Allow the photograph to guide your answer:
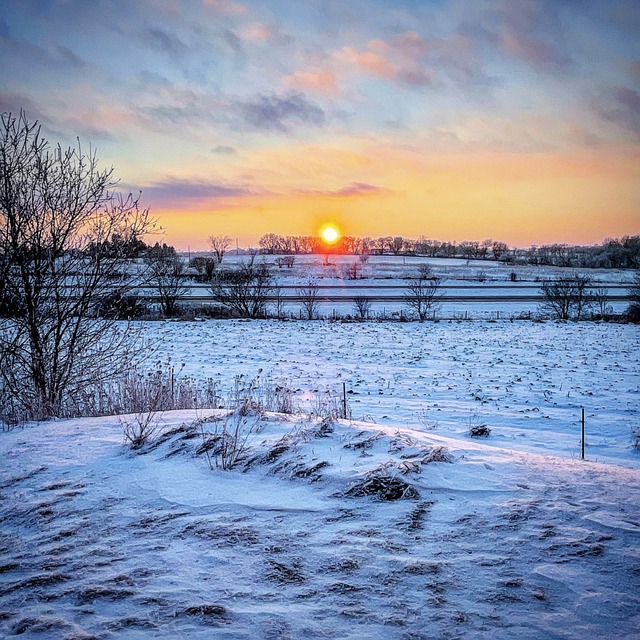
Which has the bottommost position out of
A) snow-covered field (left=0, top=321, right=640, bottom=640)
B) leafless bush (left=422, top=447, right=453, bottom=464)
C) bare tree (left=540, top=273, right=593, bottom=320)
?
snow-covered field (left=0, top=321, right=640, bottom=640)

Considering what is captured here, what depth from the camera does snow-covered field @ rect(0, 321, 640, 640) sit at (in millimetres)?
A: 2240

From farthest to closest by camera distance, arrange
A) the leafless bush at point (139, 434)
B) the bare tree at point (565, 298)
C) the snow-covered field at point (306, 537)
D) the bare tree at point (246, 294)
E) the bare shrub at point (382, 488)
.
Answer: the bare tree at point (246, 294), the bare tree at point (565, 298), the leafless bush at point (139, 434), the bare shrub at point (382, 488), the snow-covered field at point (306, 537)

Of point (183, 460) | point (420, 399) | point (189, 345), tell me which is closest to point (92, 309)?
point (183, 460)

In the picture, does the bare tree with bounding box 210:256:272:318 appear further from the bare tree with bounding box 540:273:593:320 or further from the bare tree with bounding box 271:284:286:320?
the bare tree with bounding box 540:273:593:320

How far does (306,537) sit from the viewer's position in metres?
2.97

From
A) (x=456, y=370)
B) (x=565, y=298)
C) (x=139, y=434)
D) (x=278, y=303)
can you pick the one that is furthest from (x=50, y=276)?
(x=565, y=298)

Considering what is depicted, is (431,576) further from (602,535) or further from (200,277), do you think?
(200,277)

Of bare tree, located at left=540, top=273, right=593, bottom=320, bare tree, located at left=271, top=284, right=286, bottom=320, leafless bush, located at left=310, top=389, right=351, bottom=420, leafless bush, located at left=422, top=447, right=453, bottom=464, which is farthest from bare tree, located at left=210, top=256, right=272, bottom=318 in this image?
leafless bush, located at left=422, top=447, right=453, bottom=464

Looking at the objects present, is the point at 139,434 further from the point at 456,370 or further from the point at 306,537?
the point at 456,370

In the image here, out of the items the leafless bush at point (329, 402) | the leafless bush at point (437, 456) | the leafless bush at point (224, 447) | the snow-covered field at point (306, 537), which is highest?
the leafless bush at point (224, 447)

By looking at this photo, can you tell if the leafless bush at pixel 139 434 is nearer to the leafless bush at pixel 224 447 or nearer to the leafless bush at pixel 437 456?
the leafless bush at pixel 224 447

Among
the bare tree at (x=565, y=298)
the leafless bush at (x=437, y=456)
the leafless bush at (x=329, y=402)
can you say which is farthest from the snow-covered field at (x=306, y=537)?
the bare tree at (x=565, y=298)

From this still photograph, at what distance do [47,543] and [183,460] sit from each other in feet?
4.69

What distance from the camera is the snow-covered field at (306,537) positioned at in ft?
7.35
